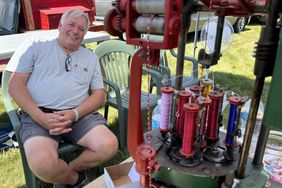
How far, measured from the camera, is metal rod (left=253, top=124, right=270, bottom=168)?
2.43 feet

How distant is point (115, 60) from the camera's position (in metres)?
2.69

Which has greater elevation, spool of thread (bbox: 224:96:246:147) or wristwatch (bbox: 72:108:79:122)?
spool of thread (bbox: 224:96:246:147)

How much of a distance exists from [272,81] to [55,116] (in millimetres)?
1385

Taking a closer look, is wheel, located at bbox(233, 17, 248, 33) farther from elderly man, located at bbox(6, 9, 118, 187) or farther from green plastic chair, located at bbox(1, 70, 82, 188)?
green plastic chair, located at bbox(1, 70, 82, 188)

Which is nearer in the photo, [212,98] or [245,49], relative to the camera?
[212,98]

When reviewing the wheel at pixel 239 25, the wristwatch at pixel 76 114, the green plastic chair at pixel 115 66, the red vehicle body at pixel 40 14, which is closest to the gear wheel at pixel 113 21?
the wristwatch at pixel 76 114

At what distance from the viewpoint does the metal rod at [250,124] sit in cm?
70

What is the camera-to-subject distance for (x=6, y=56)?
2.33 m

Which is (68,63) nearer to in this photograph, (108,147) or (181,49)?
(108,147)

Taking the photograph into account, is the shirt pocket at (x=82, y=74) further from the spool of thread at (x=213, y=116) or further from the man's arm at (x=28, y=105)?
the spool of thread at (x=213, y=116)

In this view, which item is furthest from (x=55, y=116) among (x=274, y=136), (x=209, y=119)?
(x=274, y=136)

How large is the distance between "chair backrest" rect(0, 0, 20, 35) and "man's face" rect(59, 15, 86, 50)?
127 inches

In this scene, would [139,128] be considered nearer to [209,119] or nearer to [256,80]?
[209,119]

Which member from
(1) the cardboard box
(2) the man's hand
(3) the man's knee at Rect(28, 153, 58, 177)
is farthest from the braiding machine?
(2) the man's hand
